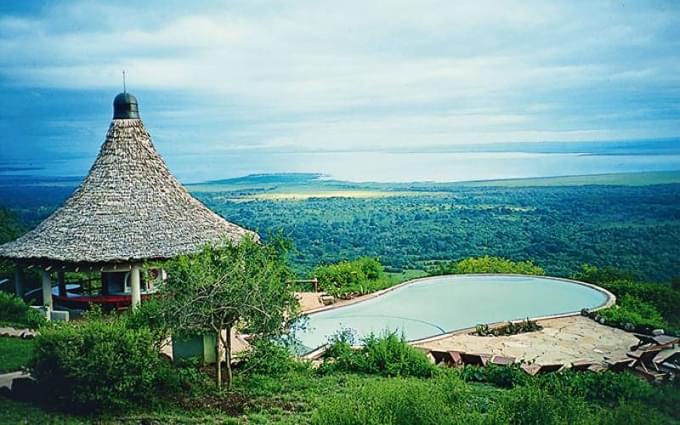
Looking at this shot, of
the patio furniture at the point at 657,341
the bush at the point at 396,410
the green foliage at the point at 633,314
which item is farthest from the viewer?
the green foliage at the point at 633,314

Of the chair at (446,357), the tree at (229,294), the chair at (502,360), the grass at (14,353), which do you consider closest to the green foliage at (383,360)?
the chair at (446,357)

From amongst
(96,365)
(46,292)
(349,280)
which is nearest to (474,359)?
(96,365)

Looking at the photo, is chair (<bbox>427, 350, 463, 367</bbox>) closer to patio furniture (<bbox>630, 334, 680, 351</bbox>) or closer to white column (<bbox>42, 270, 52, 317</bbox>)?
patio furniture (<bbox>630, 334, 680, 351</bbox>)

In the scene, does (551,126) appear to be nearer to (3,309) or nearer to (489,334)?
(489,334)

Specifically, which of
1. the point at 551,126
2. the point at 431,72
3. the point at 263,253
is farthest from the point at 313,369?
the point at 551,126

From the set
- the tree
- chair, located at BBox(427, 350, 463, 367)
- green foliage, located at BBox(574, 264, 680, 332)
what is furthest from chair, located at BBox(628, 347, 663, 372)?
the tree

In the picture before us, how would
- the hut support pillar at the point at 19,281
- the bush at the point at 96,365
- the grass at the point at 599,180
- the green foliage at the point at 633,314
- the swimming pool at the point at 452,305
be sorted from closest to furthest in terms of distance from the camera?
the bush at the point at 96,365 → the green foliage at the point at 633,314 → the hut support pillar at the point at 19,281 → the swimming pool at the point at 452,305 → the grass at the point at 599,180

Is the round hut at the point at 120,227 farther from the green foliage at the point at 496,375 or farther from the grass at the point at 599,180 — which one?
the grass at the point at 599,180
